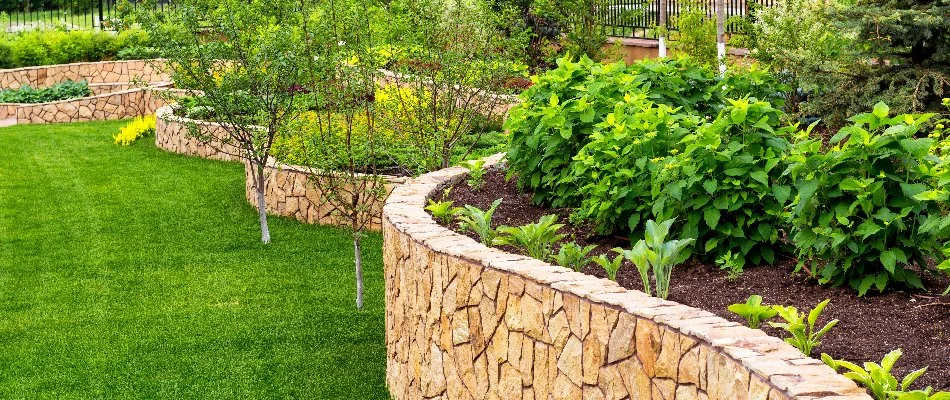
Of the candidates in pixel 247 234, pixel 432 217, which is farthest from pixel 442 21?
pixel 432 217

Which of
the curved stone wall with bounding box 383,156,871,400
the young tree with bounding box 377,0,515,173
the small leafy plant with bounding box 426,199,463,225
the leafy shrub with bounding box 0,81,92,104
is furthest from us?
the leafy shrub with bounding box 0,81,92,104

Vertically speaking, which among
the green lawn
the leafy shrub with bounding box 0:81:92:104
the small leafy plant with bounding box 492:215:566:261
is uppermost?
the leafy shrub with bounding box 0:81:92:104

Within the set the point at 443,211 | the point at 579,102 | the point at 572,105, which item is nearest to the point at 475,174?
the point at 572,105

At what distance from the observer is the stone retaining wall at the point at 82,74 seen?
74.3ft

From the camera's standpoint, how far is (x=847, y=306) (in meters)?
5.47

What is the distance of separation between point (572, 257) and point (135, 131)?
493 inches

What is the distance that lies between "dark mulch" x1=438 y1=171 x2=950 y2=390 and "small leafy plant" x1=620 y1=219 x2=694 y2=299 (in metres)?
0.12

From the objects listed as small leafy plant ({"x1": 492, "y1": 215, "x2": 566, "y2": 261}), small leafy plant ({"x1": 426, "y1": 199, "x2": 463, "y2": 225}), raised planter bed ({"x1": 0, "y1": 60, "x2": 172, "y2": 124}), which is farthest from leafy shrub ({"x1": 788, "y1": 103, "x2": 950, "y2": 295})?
raised planter bed ({"x1": 0, "y1": 60, "x2": 172, "y2": 124})

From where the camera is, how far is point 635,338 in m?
4.86

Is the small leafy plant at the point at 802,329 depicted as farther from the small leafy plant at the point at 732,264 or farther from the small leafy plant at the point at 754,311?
the small leafy plant at the point at 732,264

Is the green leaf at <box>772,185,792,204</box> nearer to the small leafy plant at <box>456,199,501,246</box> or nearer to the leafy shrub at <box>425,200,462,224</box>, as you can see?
the small leafy plant at <box>456,199,501,246</box>

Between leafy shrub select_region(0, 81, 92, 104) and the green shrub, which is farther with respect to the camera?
leafy shrub select_region(0, 81, 92, 104)

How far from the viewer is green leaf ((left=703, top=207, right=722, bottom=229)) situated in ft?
20.2

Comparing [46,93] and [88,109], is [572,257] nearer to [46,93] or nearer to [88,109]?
[88,109]
